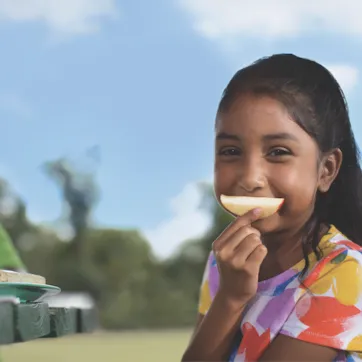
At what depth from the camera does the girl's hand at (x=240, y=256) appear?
109 centimetres

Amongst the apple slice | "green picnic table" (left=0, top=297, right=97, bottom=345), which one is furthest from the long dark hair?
"green picnic table" (left=0, top=297, right=97, bottom=345)

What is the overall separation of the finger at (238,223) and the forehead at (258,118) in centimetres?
12

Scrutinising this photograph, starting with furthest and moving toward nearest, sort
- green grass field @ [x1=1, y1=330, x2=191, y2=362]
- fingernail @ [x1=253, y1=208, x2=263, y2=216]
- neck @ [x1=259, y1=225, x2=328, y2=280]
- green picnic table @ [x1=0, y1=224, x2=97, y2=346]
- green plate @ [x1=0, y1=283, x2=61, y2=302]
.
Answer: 1. green grass field @ [x1=1, y1=330, x2=191, y2=362]
2. neck @ [x1=259, y1=225, x2=328, y2=280]
3. fingernail @ [x1=253, y1=208, x2=263, y2=216]
4. green plate @ [x1=0, y1=283, x2=61, y2=302]
5. green picnic table @ [x1=0, y1=224, x2=97, y2=346]

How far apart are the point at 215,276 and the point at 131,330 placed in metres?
7.51

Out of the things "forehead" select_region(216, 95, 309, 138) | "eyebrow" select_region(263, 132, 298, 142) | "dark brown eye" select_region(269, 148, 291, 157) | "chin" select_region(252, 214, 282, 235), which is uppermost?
"forehead" select_region(216, 95, 309, 138)

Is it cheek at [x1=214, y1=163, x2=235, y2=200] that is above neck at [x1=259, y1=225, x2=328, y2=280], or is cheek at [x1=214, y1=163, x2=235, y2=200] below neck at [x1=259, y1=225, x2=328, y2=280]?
above

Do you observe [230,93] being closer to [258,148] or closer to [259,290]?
[258,148]

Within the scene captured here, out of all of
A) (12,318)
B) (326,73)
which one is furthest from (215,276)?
(12,318)

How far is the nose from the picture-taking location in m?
1.14

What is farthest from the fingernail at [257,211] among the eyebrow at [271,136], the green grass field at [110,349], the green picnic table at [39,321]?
the green grass field at [110,349]

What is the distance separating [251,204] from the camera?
3.72ft

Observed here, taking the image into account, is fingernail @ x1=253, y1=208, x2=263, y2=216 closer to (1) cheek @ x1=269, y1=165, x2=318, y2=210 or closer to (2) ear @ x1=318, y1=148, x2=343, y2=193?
(1) cheek @ x1=269, y1=165, x2=318, y2=210

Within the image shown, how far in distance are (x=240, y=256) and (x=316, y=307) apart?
158 millimetres

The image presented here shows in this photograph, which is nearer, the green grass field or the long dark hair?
the long dark hair
